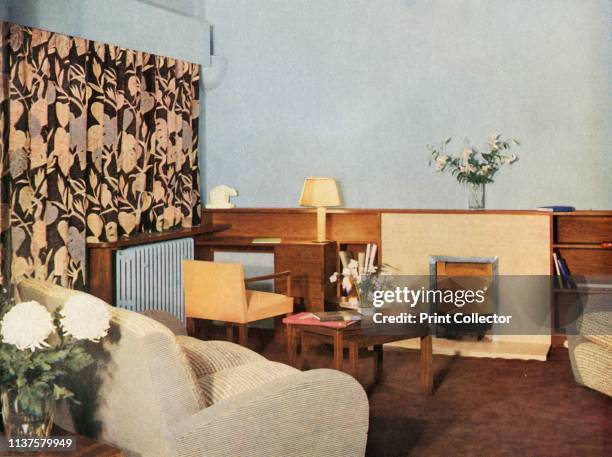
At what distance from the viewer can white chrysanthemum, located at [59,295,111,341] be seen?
2418 mm

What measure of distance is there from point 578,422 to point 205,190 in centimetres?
393

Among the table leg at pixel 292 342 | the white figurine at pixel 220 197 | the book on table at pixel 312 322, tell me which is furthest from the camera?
the white figurine at pixel 220 197

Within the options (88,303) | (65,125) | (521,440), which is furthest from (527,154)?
(88,303)

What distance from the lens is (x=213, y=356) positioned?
3.58 meters

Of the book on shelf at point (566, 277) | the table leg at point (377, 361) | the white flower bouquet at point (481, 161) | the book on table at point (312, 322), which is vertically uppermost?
the white flower bouquet at point (481, 161)

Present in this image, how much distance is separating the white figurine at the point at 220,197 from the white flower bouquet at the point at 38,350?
4.36m

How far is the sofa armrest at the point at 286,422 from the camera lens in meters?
2.50

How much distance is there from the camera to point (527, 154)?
622 centimetres

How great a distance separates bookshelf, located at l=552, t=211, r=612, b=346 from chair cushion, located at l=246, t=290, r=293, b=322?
2.11 m

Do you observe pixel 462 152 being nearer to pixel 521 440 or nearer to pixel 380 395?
pixel 380 395

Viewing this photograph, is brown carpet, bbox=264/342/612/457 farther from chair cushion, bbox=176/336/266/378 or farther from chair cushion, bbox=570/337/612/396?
chair cushion, bbox=176/336/266/378

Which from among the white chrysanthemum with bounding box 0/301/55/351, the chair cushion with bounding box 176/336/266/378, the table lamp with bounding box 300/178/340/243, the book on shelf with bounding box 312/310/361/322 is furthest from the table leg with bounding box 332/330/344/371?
the white chrysanthemum with bounding box 0/301/55/351

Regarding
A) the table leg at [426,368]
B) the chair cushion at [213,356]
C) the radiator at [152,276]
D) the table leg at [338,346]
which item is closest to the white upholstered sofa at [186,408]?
the chair cushion at [213,356]

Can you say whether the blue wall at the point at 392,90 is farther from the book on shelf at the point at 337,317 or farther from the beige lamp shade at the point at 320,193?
the book on shelf at the point at 337,317
